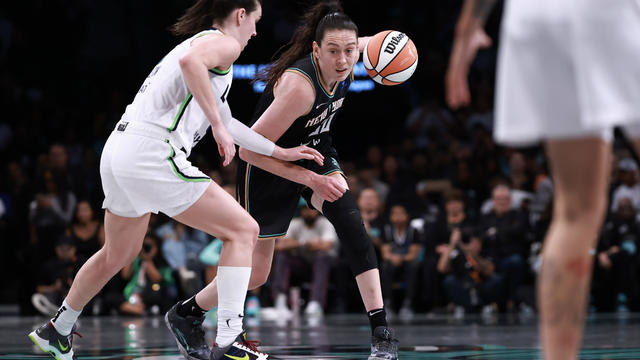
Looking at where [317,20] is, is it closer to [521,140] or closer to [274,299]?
[521,140]

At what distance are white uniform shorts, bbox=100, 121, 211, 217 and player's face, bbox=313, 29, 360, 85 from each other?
3.46ft

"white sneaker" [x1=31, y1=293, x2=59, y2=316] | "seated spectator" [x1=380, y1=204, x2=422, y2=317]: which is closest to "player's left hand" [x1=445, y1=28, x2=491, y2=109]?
"white sneaker" [x1=31, y1=293, x2=59, y2=316]

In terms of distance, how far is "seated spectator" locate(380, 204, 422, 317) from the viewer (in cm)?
1059

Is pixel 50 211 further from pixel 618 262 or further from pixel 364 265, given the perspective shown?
pixel 364 265

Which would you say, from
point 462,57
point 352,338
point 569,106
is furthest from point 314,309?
point 569,106

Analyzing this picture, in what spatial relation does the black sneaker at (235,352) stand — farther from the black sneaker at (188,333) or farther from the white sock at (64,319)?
the white sock at (64,319)

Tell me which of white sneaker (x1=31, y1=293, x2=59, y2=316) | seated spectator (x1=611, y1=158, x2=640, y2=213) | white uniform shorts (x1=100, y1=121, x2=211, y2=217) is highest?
seated spectator (x1=611, y1=158, x2=640, y2=213)

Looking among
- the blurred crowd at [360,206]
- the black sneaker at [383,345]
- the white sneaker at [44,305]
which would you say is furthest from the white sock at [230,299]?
the white sneaker at [44,305]

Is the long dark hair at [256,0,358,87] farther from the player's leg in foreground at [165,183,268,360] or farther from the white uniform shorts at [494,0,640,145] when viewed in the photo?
the white uniform shorts at [494,0,640,145]

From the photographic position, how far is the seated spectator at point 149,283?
34.2 ft

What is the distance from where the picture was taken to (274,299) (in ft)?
35.2

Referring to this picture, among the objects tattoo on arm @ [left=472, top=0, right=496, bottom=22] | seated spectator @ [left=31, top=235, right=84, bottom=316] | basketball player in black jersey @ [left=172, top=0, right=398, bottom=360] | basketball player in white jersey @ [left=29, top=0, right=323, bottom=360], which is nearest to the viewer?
tattoo on arm @ [left=472, top=0, right=496, bottom=22]

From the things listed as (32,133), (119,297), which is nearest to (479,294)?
(119,297)

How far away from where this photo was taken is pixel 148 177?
4.09 meters
